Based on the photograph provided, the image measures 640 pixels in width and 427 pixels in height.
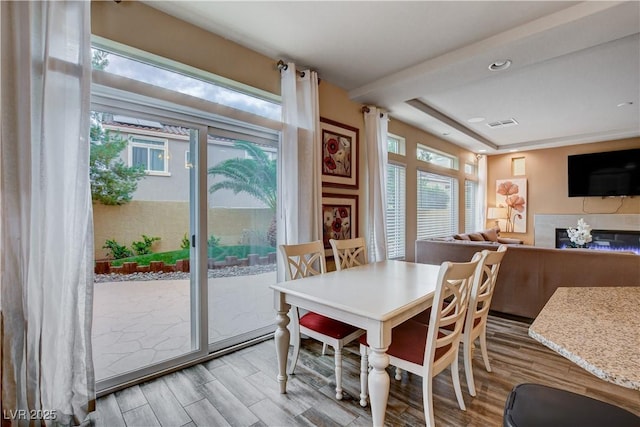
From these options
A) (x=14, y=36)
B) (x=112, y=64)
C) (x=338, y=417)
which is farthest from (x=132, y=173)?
(x=338, y=417)

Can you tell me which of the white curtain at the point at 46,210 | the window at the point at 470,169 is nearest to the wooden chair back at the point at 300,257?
the white curtain at the point at 46,210

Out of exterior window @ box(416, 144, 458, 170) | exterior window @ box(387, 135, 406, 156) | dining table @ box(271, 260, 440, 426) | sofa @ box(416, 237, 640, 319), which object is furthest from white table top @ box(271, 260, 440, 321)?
exterior window @ box(416, 144, 458, 170)

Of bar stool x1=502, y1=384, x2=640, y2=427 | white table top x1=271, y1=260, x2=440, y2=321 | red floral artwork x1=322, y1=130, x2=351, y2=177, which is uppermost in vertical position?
red floral artwork x1=322, y1=130, x2=351, y2=177

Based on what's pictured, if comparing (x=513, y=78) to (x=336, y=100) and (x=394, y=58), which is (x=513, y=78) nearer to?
(x=394, y=58)

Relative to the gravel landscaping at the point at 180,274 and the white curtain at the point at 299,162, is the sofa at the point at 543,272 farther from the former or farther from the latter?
the gravel landscaping at the point at 180,274

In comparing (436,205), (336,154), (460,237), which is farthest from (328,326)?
(436,205)

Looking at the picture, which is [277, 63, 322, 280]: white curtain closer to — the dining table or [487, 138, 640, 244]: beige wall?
the dining table

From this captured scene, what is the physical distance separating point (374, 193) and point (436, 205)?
7.95ft

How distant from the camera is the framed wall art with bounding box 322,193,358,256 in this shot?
325 cm

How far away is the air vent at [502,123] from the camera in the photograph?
470 cm

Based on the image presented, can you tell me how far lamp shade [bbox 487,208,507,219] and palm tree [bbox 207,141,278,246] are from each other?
5.96 metres

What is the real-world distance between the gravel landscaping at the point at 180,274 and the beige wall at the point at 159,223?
168 millimetres

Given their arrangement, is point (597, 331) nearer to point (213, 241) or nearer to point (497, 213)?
point (213, 241)

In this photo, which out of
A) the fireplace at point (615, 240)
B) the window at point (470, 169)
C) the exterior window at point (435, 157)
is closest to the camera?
the exterior window at point (435, 157)
